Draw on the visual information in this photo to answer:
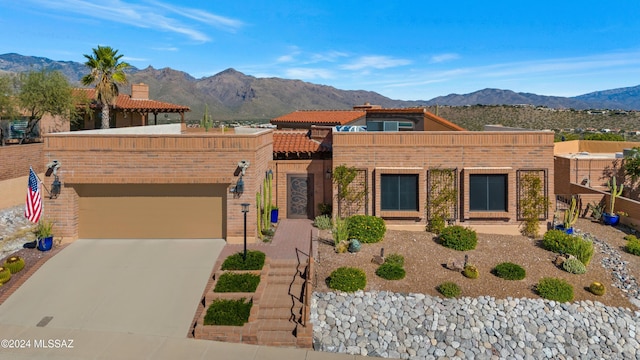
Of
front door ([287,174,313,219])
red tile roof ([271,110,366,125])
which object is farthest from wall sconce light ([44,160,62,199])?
red tile roof ([271,110,366,125])

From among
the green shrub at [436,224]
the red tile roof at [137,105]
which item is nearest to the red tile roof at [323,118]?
the red tile roof at [137,105]

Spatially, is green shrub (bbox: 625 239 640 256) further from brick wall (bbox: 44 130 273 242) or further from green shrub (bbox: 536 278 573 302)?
brick wall (bbox: 44 130 273 242)

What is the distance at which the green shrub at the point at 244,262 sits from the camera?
14828mm

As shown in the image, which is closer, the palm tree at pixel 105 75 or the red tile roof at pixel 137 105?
the palm tree at pixel 105 75

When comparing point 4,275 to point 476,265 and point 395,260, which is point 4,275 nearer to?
point 395,260

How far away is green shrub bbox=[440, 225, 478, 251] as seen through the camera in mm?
17281

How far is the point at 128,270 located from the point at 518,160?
16571 millimetres

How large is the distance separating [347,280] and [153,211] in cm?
881

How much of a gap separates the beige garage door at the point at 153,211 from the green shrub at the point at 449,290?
8911 mm

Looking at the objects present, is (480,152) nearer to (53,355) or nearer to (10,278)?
(53,355)

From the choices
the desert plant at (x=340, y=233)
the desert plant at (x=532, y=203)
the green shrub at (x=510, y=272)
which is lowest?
the green shrub at (x=510, y=272)

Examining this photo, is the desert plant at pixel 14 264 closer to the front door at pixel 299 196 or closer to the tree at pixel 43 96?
the front door at pixel 299 196

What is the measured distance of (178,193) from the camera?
17750mm

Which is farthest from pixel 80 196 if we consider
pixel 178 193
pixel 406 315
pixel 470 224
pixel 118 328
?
pixel 470 224
